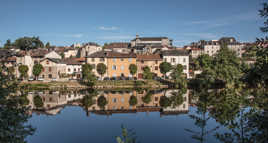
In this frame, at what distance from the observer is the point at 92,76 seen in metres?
51.8

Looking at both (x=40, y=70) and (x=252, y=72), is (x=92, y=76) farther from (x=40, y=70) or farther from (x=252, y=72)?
(x=252, y=72)

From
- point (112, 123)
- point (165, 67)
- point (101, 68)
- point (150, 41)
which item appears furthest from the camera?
point (150, 41)

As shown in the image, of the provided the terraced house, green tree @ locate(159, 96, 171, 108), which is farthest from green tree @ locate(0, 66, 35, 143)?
the terraced house

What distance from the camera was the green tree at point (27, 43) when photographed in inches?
4478

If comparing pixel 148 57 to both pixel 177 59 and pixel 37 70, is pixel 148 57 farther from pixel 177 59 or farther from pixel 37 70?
pixel 37 70

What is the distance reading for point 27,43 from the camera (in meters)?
115

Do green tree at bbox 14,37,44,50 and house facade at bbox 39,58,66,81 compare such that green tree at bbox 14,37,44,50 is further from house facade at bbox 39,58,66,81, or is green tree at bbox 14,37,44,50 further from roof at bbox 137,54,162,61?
roof at bbox 137,54,162,61

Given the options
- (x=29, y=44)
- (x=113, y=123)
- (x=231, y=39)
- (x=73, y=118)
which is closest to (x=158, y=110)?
(x=113, y=123)

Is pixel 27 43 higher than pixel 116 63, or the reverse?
pixel 27 43

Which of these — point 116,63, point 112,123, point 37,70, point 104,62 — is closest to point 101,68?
point 104,62

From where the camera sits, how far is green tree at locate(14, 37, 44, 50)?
113750 millimetres

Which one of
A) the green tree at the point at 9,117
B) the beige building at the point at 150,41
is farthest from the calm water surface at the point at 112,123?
the beige building at the point at 150,41

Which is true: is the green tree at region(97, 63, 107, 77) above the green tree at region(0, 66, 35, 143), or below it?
above

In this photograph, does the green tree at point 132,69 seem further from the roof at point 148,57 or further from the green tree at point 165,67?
the green tree at point 165,67
